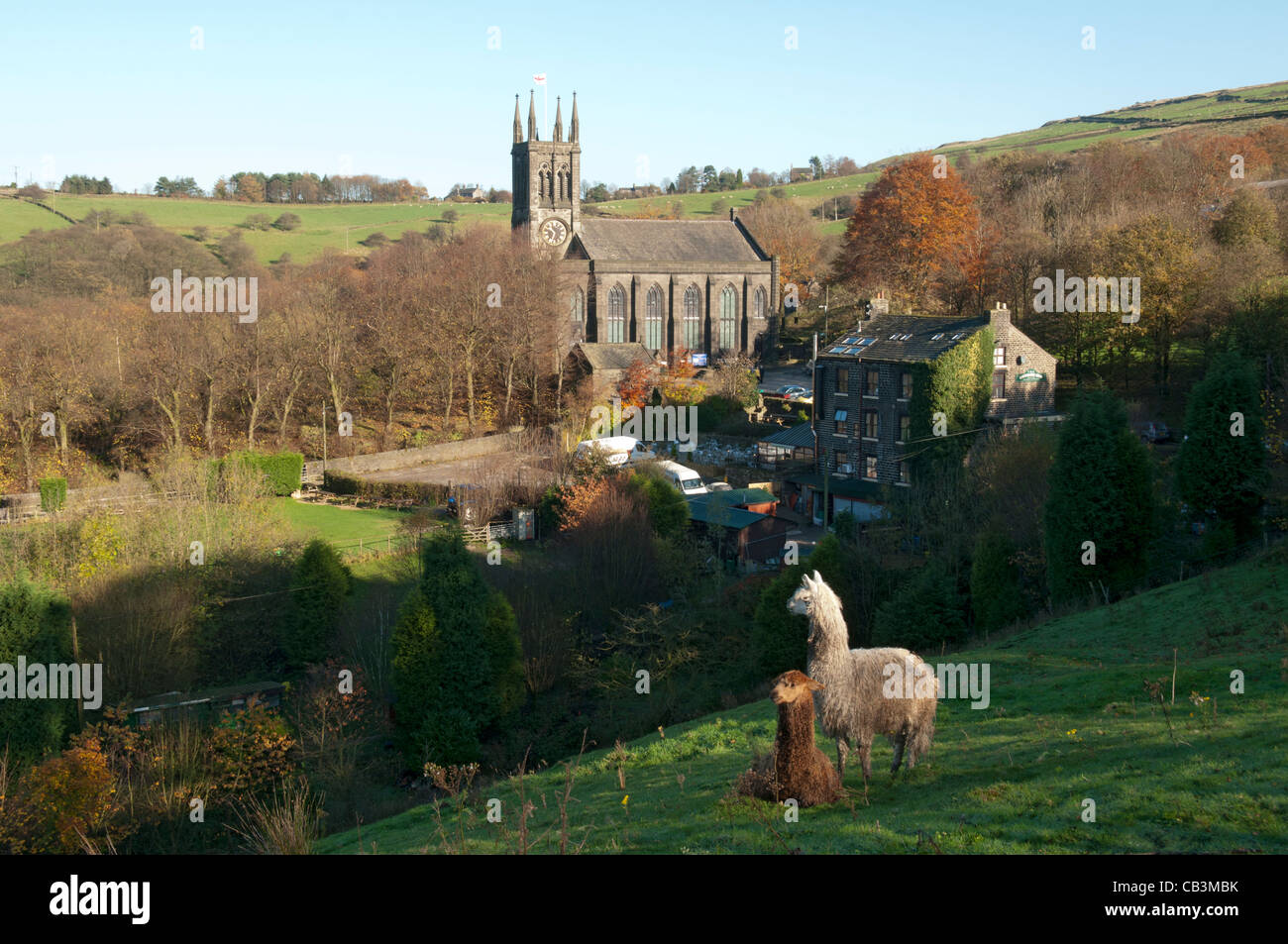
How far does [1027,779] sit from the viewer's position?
40.0 ft

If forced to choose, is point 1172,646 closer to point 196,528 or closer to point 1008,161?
point 196,528

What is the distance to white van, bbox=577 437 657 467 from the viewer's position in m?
48.6

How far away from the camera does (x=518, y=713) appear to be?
100 feet

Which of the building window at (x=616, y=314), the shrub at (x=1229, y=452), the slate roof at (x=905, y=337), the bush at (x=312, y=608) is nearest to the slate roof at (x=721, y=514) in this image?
the slate roof at (x=905, y=337)

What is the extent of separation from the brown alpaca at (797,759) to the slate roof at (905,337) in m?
36.6

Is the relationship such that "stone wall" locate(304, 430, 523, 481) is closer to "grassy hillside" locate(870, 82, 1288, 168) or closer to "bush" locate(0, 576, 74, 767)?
"bush" locate(0, 576, 74, 767)

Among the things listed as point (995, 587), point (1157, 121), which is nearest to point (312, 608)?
point (995, 587)

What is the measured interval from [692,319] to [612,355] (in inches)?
643

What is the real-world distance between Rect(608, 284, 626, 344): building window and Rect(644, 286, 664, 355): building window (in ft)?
6.59

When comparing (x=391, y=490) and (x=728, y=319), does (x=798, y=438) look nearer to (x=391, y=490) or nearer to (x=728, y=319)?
(x=391, y=490)

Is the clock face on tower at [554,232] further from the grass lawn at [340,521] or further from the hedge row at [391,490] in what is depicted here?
the grass lawn at [340,521]
